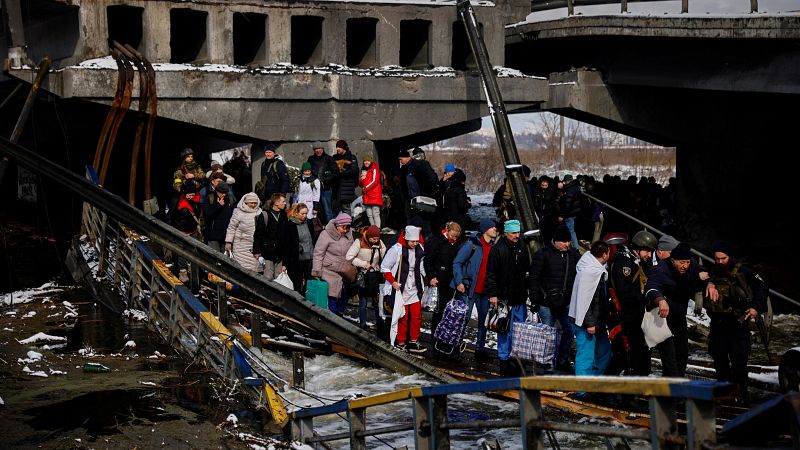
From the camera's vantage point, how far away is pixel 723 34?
67.5 ft

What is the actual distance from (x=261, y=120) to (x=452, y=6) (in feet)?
17.6


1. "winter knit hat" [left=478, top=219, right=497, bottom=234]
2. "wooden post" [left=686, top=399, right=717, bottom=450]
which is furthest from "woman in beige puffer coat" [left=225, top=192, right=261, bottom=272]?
"wooden post" [left=686, top=399, right=717, bottom=450]

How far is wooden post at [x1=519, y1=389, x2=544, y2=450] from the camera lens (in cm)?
641

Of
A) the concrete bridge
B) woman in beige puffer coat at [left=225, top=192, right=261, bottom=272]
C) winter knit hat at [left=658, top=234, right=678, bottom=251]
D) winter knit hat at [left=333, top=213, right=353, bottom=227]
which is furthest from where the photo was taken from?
the concrete bridge

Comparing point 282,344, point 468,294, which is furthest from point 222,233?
Answer: point 468,294

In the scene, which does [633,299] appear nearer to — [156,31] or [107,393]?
[107,393]

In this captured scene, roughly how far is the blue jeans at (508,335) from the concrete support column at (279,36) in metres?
12.2

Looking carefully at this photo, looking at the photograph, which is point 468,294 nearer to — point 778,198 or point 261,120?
point 261,120

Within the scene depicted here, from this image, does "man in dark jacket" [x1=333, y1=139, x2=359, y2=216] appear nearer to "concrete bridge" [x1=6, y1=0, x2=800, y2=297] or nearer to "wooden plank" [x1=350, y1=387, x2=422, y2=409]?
"concrete bridge" [x1=6, y1=0, x2=800, y2=297]

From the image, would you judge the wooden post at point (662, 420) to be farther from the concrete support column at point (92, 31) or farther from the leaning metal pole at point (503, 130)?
the concrete support column at point (92, 31)

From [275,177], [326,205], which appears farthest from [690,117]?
[275,177]

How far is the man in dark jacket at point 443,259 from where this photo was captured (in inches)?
568

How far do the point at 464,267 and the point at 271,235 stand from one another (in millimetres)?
2954

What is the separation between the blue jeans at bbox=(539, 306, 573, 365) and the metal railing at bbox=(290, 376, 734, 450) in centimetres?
487
